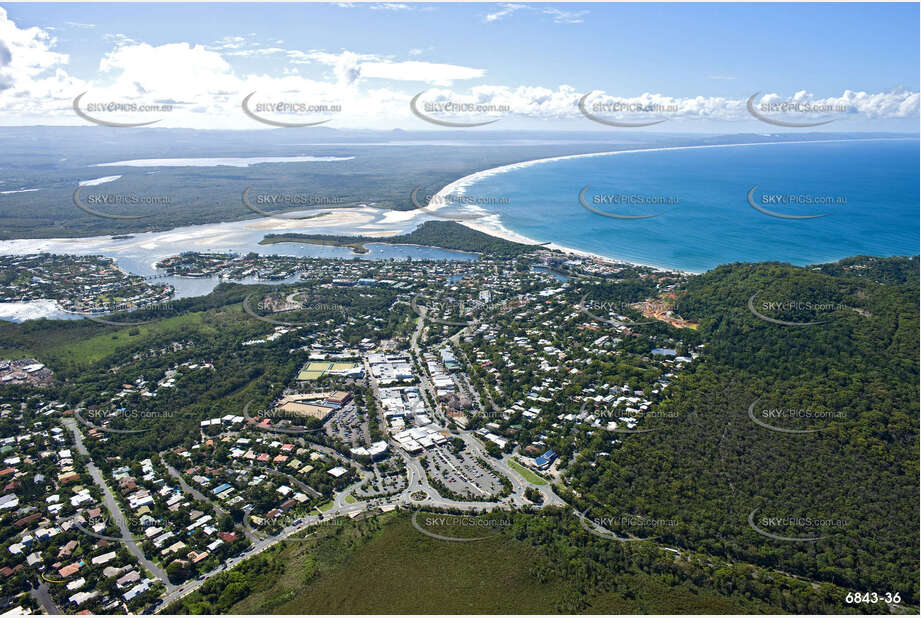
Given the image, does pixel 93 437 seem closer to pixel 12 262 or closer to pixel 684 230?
pixel 12 262

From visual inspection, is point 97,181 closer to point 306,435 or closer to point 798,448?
point 306,435

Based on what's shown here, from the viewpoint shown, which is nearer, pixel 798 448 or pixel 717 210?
pixel 798 448

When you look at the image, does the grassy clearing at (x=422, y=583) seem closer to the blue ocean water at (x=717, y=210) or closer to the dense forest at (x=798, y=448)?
the dense forest at (x=798, y=448)

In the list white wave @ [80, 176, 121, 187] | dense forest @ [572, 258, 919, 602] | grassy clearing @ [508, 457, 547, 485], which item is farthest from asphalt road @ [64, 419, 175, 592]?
white wave @ [80, 176, 121, 187]

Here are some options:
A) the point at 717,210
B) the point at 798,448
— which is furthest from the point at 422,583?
the point at 717,210

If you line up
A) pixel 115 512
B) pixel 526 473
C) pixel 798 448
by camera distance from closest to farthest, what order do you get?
1. pixel 115 512
2. pixel 798 448
3. pixel 526 473

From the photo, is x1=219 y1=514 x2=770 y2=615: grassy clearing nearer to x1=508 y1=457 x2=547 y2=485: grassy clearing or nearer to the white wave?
x1=508 y1=457 x2=547 y2=485: grassy clearing

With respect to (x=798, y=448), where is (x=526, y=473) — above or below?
below

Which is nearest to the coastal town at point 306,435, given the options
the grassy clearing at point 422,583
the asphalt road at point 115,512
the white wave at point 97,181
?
the asphalt road at point 115,512
